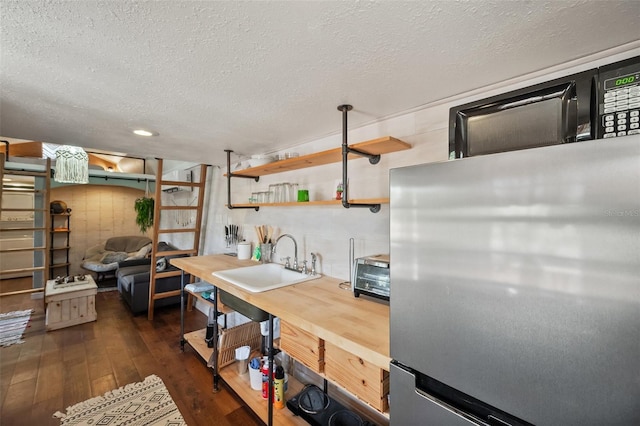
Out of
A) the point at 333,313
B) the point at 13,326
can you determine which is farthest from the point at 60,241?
the point at 333,313

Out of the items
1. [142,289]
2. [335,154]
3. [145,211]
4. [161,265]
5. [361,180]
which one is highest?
[335,154]

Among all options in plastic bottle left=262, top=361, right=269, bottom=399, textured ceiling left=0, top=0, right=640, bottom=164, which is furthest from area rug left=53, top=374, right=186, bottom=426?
textured ceiling left=0, top=0, right=640, bottom=164

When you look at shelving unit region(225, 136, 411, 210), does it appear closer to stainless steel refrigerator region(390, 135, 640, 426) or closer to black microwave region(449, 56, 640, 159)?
black microwave region(449, 56, 640, 159)

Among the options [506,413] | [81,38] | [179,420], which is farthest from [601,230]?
[179,420]

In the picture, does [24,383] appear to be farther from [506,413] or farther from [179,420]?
[506,413]

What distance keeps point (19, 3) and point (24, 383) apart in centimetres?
285

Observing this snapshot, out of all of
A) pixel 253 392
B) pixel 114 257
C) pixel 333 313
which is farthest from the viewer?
pixel 114 257

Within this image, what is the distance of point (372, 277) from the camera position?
4.66ft

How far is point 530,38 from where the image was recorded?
0.89m

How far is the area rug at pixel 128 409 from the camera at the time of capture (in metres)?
1.73

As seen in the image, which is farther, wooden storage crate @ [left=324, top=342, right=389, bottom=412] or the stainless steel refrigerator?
wooden storage crate @ [left=324, top=342, right=389, bottom=412]

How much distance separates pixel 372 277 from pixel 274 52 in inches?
45.0

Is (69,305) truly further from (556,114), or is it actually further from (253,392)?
(556,114)

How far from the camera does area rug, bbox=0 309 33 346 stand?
281cm
